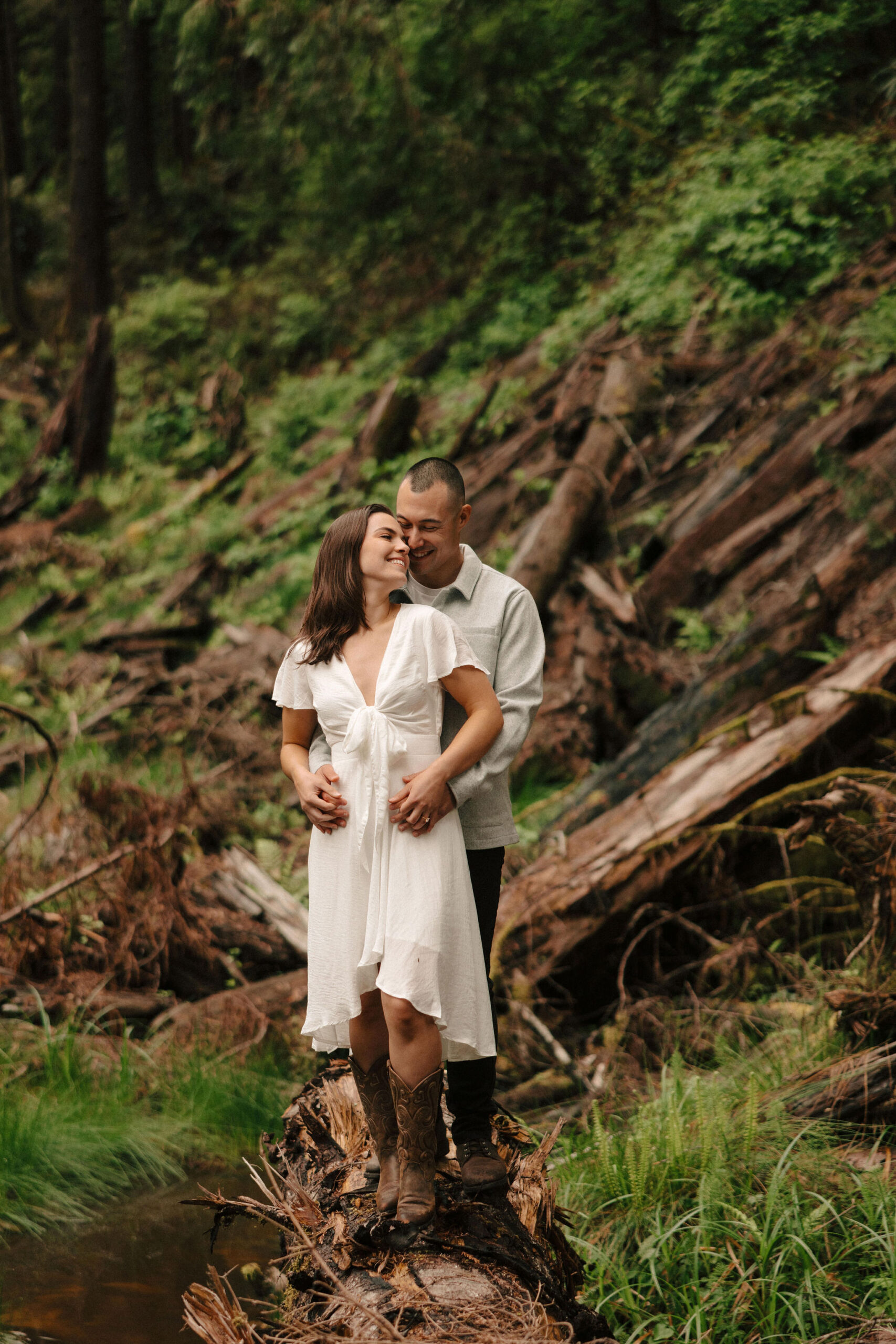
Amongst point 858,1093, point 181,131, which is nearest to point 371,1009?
point 858,1093

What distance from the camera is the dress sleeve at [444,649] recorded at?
9.29ft

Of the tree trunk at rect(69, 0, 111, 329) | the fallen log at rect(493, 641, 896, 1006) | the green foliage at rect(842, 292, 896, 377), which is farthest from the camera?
the tree trunk at rect(69, 0, 111, 329)

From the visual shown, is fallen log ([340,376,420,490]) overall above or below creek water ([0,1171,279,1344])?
above

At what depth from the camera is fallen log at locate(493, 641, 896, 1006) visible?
5164 mm

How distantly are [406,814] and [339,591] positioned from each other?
0.69 metres

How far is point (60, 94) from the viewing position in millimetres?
22625

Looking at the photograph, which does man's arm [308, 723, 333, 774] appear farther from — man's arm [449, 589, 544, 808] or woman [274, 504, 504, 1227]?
man's arm [449, 589, 544, 808]

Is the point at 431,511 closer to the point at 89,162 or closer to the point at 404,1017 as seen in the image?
the point at 404,1017

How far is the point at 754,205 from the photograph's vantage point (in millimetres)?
8617

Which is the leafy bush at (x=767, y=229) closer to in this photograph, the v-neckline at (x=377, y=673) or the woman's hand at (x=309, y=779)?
the v-neckline at (x=377, y=673)

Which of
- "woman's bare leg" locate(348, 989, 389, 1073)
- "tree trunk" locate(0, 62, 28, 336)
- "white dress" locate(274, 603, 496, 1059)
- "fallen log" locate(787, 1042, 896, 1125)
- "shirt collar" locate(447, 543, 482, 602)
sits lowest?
"fallen log" locate(787, 1042, 896, 1125)

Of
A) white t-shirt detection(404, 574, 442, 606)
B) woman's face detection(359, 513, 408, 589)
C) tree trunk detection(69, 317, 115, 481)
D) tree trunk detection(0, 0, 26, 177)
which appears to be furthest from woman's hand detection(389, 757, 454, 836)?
tree trunk detection(0, 0, 26, 177)

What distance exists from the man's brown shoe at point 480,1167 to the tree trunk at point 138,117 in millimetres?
20457

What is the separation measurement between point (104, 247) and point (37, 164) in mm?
10716
